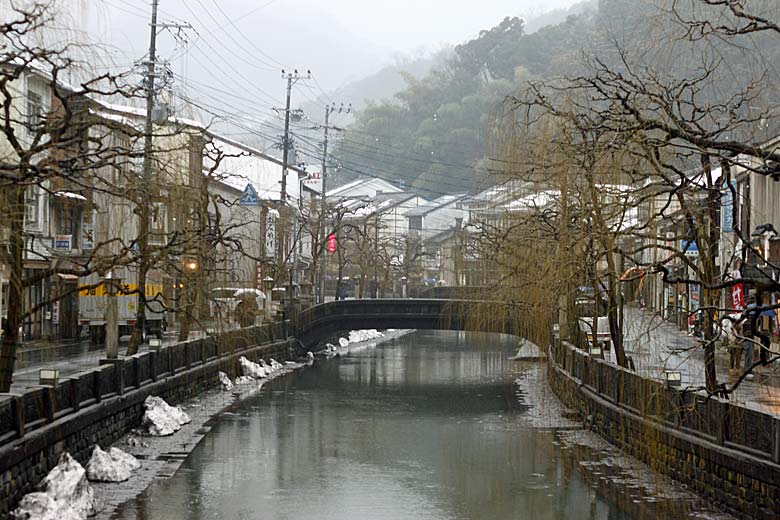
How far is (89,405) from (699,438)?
1111 centimetres

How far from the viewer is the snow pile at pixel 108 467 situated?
20.9 m

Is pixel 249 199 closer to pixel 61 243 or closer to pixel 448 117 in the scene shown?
pixel 61 243

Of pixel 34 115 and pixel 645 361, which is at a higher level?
pixel 34 115

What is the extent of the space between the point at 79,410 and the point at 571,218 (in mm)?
11876

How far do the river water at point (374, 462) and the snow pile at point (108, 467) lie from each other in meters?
0.83

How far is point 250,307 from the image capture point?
40.7 m

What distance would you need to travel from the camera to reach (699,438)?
59.6 feet

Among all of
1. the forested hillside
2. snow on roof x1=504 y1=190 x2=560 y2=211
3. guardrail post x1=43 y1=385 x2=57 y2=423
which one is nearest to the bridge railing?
snow on roof x1=504 y1=190 x2=560 y2=211

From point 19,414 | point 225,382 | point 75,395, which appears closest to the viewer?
point 19,414

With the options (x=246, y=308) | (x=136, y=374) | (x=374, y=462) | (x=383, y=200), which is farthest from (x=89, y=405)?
(x=383, y=200)

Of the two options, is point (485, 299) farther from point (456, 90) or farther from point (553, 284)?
point (456, 90)

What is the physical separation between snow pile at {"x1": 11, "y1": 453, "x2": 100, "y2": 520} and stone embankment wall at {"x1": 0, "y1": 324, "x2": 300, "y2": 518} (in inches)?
7.4

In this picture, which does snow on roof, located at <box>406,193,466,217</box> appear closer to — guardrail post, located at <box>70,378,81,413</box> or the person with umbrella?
the person with umbrella

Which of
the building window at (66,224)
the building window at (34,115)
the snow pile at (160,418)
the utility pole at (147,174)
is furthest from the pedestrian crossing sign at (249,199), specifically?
the snow pile at (160,418)
